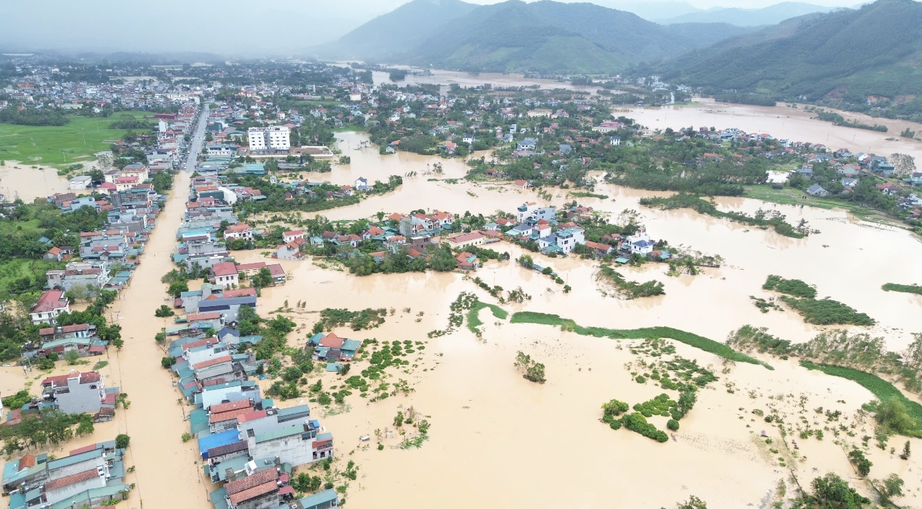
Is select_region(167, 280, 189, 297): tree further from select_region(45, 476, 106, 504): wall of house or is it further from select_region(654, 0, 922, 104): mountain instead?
select_region(654, 0, 922, 104): mountain

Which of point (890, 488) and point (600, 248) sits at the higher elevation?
point (600, 248)

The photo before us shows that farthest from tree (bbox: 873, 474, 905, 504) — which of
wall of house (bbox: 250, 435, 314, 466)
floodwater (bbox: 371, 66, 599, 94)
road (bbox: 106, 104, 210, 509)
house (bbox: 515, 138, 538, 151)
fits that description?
floodwater (bbox: 371, 66, 599, 94)

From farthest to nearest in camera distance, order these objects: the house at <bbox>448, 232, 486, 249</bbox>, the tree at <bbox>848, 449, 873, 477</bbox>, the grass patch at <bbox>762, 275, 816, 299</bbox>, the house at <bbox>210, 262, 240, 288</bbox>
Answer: the house at <bbox>448, 232, 486, 249</bbox> → the grass patch at <bbox>762, 275, 816, 299</bbox> → the house at <bbox>210, 262, 240, 288</bbox> → the tree at <bbox>848, 449, 873, 477</bbox>

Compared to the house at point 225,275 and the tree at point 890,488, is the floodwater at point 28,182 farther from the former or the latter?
the tree at point 890,488

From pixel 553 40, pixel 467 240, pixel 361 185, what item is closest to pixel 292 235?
pixel 467 240

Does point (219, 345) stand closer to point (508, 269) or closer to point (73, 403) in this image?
point (73, 403)

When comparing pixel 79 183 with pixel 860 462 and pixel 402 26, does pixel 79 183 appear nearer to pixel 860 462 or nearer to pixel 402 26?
pixel 860 462
